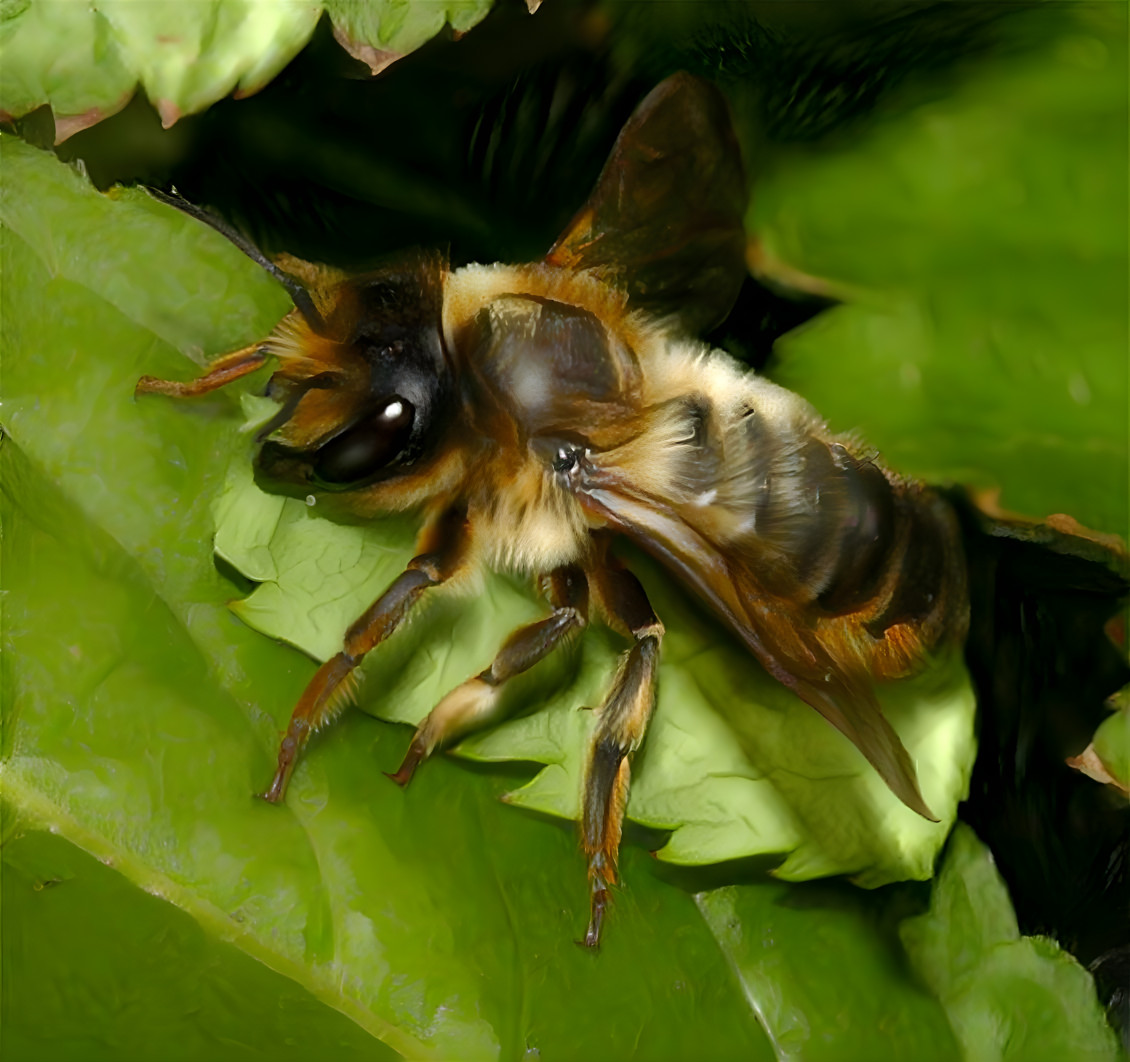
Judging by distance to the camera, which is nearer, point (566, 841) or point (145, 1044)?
point (145, 1044)

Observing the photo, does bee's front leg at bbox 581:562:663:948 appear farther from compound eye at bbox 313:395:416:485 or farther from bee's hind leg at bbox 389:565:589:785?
compound eye at bbox 313:395:416:485

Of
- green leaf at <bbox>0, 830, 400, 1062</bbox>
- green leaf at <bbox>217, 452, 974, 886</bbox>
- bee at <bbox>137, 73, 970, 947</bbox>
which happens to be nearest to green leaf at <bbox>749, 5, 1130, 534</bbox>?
bee at <bbox>137, 73, 970, 947</bbox>

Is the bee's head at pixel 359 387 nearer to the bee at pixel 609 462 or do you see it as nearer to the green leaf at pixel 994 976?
the bee at pixel 609 462

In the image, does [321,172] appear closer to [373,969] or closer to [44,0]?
[44,0]

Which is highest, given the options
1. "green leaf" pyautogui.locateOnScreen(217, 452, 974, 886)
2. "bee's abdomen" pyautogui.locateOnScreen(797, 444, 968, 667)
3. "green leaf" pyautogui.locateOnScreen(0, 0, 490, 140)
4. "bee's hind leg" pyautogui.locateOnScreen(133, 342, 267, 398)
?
"green leaf" pyautogui.locateOnScreen(0, 0, 490, 140)

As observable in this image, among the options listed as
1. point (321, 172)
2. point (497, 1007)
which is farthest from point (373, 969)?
point (321, 172)

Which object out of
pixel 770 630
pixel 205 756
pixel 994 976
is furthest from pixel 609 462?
pixel 994 976
